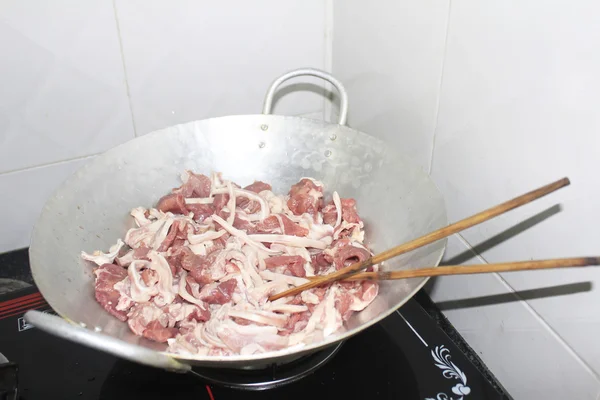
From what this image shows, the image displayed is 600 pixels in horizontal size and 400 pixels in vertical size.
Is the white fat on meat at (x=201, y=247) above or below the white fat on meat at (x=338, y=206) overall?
below

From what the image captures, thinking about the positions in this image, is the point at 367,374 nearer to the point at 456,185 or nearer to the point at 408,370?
the point at 408,370

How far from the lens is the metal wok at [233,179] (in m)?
0.89

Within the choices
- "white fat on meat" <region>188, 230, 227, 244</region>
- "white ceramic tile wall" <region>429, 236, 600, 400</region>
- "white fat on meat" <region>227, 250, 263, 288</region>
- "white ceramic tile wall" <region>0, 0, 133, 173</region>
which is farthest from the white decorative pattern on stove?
"white ceramic tile wall" <region>0, 0, 133, 173</region>

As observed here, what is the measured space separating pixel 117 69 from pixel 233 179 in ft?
1.30

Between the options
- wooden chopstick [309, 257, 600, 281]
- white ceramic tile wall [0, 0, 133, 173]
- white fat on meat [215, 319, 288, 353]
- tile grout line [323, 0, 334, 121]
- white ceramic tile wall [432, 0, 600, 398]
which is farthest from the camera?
tile grout line [323, 0, 334, 121]

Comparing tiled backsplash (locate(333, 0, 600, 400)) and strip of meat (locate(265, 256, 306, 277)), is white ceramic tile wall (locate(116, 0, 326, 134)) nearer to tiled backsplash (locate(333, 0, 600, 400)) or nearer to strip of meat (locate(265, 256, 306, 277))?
tiled backsplash (locate(333, 0, 600, 400))

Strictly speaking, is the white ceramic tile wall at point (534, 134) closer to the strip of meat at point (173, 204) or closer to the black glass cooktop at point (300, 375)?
the black glass cooktop at point (300, 375)

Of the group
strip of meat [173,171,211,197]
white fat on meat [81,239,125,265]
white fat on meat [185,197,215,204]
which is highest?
strip of meat [173,171,211,197]

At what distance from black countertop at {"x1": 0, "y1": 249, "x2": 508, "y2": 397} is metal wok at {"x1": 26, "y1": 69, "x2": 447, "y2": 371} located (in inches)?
9.7

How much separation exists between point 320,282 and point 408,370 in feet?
0.81

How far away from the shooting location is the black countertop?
1150mm

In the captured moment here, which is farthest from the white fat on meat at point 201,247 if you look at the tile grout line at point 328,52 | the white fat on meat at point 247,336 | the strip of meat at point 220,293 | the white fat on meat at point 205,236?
the tile grout line at point 328,52

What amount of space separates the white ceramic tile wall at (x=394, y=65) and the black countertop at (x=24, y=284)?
33 cm

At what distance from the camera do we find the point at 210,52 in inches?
53.9
